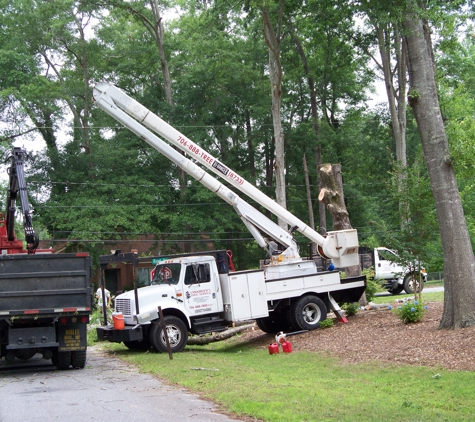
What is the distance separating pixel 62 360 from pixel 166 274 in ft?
12.9

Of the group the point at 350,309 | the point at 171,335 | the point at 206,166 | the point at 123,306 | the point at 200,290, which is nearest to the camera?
the point at 171,335

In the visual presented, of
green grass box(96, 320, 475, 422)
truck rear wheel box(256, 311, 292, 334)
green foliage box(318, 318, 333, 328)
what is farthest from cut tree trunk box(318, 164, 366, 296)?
green grass box(96, 320, 475, 422)

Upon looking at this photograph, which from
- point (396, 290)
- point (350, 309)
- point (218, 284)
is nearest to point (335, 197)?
point (350, 309)

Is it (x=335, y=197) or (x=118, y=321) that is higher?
(x=335, y=197)

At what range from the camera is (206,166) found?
1839 cm

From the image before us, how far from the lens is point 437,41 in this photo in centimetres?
3027

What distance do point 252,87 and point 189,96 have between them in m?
4.93

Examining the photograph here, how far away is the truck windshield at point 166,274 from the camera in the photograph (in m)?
16.4

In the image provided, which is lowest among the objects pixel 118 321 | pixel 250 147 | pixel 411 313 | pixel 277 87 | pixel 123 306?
pixel 411 313

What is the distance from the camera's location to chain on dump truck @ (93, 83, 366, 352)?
15922 millimetres

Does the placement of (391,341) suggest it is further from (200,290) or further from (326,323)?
(200,290)

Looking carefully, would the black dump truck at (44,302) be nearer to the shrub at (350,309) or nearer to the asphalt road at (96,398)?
the asphalt road at (96,398)

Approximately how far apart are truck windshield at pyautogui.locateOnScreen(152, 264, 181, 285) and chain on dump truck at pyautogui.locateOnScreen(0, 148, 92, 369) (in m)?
3.55

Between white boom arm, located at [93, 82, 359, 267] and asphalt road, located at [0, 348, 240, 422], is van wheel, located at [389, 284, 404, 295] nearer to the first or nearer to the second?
white boom arm, located at [93, 82, 359, 267]
